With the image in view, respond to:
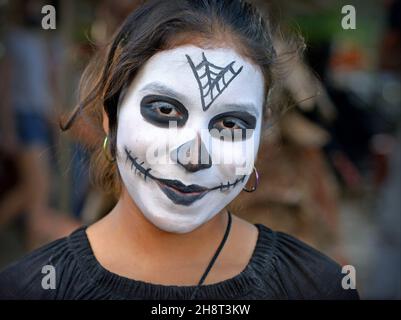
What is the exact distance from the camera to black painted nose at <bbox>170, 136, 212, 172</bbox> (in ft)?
4.31

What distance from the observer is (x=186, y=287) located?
1403mm

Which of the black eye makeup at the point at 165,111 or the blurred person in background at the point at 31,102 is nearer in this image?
the black eye makeup at the point at 165,111

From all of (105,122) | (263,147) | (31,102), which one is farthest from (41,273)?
(31,102)

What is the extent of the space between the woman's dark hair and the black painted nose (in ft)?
0.56

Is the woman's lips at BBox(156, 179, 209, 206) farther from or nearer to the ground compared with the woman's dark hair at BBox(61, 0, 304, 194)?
nearer to the ground

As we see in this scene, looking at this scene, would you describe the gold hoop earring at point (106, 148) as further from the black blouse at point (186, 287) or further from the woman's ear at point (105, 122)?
the black blouse at point (186, 287)

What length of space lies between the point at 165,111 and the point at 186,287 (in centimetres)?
36

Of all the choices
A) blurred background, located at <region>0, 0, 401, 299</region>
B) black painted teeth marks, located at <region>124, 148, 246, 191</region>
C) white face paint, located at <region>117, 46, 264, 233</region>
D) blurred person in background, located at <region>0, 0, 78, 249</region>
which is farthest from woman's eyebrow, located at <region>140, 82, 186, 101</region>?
blurred person in background, located at <region>0, 0, 78, 249</region>

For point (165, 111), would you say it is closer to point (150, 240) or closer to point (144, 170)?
point (144, 170)

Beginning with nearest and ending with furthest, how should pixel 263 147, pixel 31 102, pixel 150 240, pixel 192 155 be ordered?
pixel 192 155, pixel 150 240, pixel 263 147, pixel 31 102

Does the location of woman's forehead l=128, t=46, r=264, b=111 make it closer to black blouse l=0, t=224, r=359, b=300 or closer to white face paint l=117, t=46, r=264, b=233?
A: white face paint l=117, t=46, r=264, b=233

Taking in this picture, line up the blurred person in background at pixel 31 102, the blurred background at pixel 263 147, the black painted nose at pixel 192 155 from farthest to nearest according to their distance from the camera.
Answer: the blurred person in background at pixel 31 102, the blurred background at pixel 263 147, the black painted nose at pixel 192 155

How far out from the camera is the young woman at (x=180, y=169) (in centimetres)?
133

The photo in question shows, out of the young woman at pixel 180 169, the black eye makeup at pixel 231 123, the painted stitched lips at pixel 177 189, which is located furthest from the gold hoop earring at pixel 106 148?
the black eye makeup at pixel 231 123
